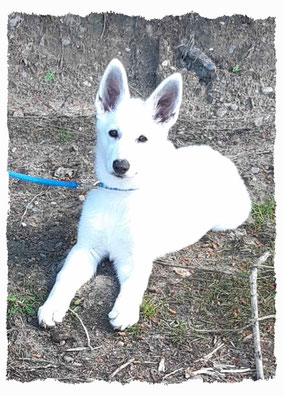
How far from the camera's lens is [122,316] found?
4207mm

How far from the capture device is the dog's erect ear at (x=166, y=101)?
446 centimetres

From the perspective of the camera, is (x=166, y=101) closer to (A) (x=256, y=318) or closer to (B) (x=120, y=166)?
(B) (x=120, y=166)

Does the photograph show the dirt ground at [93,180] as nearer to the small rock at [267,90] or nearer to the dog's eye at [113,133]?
the small rock at [267,90]

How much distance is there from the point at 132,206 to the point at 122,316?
0.87 m

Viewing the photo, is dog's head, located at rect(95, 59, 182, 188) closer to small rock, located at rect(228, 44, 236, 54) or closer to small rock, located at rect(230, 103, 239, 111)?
small rock, located at rect(230, 103, 239, 111)

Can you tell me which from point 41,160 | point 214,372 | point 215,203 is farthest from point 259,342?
point 41,160

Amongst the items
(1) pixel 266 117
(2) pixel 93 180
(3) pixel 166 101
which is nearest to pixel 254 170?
(1) pixel 266 117

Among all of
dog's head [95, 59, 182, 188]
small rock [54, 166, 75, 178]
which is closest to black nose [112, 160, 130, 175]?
dog's head [95, 59, 182, 188]

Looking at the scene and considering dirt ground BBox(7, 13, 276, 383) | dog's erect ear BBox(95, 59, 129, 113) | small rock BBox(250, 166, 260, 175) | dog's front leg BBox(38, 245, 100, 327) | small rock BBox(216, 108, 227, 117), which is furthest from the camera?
small rock BBox(216, 108, 227, 117)

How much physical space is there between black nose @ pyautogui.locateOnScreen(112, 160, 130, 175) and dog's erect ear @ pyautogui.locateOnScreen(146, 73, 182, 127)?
539 millimetres

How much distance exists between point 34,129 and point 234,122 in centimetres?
216

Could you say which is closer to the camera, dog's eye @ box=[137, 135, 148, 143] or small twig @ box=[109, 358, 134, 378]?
small twig @ box=[109, 358, 134, 378]

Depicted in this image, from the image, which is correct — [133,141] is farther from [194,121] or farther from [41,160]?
[194,121]

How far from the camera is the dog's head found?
14.1 feet
